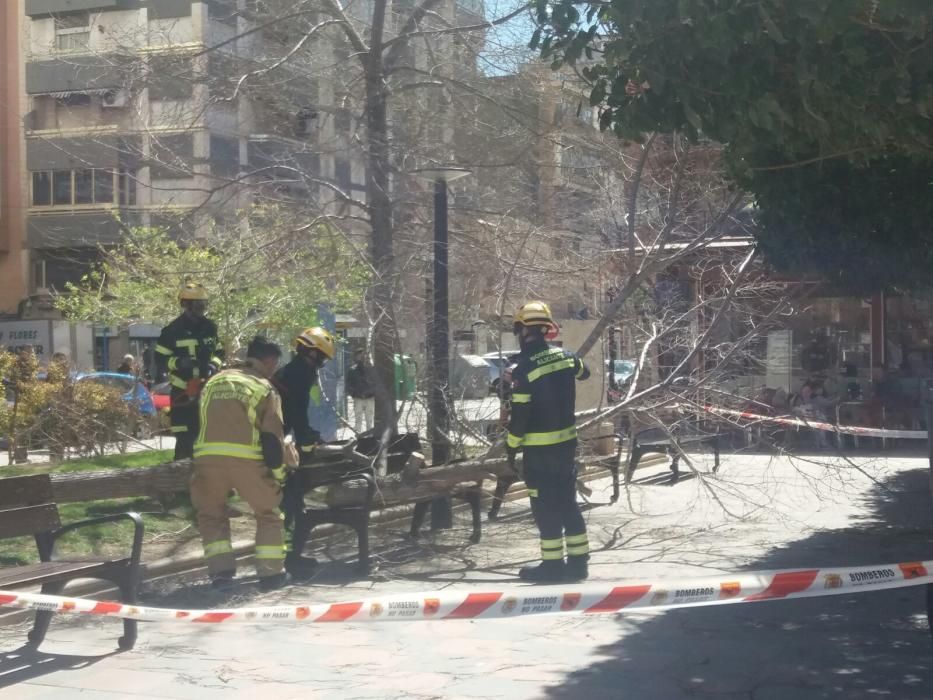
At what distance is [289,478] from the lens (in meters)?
8.43

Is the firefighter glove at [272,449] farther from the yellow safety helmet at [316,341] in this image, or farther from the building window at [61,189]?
the building window at [61,189]

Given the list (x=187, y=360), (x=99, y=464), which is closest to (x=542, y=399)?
(x=187, y=360)

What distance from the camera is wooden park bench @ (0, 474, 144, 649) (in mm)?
6215

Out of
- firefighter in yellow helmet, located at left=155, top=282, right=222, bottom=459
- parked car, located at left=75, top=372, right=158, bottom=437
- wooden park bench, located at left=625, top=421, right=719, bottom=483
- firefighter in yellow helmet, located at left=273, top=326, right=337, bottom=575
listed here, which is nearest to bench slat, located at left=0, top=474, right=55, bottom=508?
firefighter in yellow helmet, located at left=273, top=326, right=337, bottom=575

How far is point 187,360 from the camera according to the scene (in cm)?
966

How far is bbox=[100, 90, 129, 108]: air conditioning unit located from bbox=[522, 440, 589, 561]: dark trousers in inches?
236

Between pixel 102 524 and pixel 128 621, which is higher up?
pixel 102 524

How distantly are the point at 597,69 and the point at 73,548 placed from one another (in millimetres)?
5065

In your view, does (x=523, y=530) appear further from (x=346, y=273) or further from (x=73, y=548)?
(x=73, y=548)

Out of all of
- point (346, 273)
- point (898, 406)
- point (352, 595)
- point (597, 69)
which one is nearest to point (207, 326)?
point (346, 273)

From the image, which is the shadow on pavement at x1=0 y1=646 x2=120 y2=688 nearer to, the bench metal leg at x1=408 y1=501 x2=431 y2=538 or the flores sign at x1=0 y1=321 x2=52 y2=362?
the bench metal leg at x1=408 y1=501 x2=431 y2=538

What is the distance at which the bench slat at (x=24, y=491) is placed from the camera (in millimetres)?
6387

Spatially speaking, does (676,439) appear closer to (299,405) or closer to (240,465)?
(299,405)

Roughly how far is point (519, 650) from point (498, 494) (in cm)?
418
